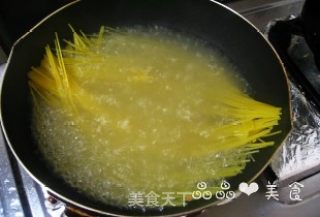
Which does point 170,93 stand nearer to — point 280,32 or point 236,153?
point 236,153

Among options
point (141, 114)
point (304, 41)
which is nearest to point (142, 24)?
Answer: point (141, 114)

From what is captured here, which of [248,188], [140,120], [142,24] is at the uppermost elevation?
[142,24]

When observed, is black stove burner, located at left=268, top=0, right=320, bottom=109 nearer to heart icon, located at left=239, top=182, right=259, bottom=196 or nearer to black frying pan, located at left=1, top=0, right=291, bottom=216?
black frying pan, located at left=1, top=0, right=291, bottom=216

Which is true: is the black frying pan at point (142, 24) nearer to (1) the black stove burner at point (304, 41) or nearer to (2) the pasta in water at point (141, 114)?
(2) the pasta in water at point (141, 114)

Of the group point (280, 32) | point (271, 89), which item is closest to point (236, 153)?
point (271, 89)

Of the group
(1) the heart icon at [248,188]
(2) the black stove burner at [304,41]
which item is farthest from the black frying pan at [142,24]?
(2) the black stove burner at [304,41]

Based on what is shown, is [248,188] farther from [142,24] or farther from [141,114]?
[142,24]
